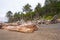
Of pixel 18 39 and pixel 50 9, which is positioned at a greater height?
pixel 50 9

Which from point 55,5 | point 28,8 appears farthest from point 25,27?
point 28,8

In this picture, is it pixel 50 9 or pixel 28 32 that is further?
pixel 50 9

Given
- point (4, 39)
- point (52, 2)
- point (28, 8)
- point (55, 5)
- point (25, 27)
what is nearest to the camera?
point (4, 39)

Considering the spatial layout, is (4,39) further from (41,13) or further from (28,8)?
(28,8)

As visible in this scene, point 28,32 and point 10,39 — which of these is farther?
point 28,32

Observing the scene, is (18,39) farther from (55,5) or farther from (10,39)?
(55,5)

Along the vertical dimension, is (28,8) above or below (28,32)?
above

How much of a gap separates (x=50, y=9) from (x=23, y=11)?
67.1ft

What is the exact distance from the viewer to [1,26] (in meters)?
9.34

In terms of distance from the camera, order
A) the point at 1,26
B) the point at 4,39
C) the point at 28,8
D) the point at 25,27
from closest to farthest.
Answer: the point at 4,39 → the point at 25,27 → the point at 1,26 → the point at 28,8

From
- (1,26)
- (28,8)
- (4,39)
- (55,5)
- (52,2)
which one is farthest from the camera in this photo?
(28,8)

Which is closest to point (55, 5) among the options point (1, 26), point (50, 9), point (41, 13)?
point (50, 9)

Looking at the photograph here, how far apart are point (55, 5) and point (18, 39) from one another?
1982 inches

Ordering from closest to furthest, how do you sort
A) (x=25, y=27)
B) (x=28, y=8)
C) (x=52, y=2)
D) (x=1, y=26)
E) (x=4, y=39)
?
(x=4, y=39) < (x=25, y=27) < (x=1, y=26) < (x=52, y=2) < (x=28, y=8)
